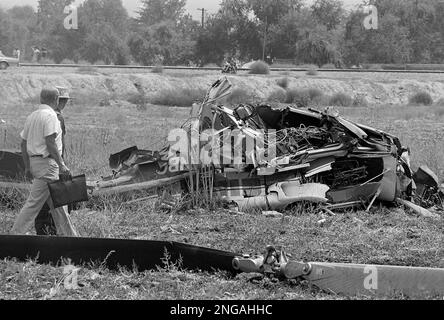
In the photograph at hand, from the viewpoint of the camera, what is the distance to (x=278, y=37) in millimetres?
62719

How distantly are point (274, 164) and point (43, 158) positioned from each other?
10.7 feet

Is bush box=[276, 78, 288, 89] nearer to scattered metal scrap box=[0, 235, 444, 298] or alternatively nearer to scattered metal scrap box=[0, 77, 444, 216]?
scattered metal scrap box=[0, 77, 444, 216]

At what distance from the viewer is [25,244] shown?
620 cm

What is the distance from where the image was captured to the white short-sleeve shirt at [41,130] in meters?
6.77

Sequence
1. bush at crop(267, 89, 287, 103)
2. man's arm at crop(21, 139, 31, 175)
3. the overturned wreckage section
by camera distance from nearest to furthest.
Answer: man's arm at crop(21, 139, 31, 175)
the overturned wreckage section
bush at crop(267, 89, 287, 103)

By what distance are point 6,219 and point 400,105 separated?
32.8 metres

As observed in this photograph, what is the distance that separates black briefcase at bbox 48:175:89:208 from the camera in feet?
22.6

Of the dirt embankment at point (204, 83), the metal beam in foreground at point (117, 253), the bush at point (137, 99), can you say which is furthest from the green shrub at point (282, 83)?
the metal beam in foreground at point (117, 253)

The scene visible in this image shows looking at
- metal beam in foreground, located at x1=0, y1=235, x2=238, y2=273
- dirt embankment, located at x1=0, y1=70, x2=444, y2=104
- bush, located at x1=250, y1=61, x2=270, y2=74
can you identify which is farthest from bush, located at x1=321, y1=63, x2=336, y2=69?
metal beam in foreground, located at x1=0, y1=235, x2=238, y2=273

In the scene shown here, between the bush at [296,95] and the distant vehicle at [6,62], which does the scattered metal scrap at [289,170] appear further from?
A: the distant vehicle at [6,62]

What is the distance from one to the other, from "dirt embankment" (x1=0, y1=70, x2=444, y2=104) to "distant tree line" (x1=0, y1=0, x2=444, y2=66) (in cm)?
1649

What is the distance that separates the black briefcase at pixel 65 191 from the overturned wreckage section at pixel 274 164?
6.43ft

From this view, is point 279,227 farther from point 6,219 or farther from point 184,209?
point 6,219
